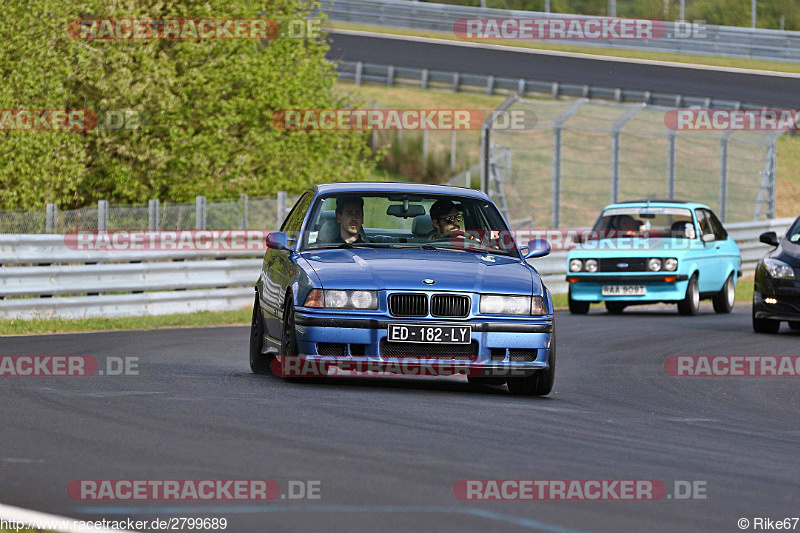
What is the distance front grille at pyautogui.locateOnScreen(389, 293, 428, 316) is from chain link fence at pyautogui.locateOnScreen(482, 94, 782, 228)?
15004 mm

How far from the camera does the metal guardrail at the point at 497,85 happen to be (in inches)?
1591

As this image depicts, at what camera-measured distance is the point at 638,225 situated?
2144 centimetres

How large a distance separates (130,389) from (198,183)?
17.9 meters

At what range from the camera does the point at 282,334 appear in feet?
33.5

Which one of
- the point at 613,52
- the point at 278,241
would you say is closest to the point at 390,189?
the point at 278,241

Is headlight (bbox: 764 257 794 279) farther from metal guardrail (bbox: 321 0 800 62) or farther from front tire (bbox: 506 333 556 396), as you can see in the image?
metal guardrail (bbox: 321 0 800 62)

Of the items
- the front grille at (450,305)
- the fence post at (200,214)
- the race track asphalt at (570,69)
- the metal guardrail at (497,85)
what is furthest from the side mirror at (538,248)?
the race track asphalt at (570,69)

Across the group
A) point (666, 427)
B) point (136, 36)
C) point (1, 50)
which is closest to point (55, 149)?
point (1, 50)

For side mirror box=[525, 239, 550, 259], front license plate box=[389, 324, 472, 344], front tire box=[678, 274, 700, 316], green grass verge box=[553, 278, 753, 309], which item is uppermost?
side mirror box=[525, 239, 550, 259]

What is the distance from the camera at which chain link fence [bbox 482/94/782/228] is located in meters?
26.0

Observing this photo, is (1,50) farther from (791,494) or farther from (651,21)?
(651,21)

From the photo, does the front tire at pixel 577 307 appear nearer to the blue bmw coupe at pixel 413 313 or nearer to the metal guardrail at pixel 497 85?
the blue bmw coupe at pixel 413 313

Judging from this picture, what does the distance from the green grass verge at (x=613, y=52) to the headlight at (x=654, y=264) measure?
1008 inches

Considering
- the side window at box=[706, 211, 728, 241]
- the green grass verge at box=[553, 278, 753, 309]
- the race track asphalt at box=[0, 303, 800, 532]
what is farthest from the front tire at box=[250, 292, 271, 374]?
the green grass verge at box=[553, 278, 753, 309]
